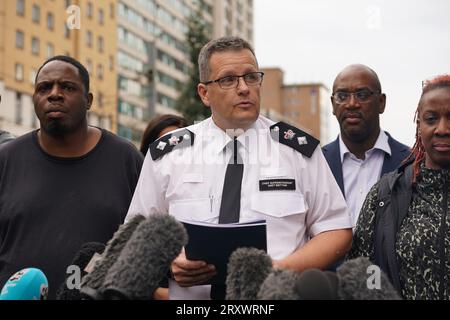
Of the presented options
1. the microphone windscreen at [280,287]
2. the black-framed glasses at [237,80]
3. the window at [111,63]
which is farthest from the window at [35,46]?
the microphone windscreen at [280,287]

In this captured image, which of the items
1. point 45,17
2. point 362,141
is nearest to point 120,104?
point 45,17

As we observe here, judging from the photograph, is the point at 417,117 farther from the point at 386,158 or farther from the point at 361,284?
the point at 361,284

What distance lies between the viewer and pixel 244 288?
2.07 meters

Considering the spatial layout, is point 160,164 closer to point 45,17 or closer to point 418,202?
point 418,202

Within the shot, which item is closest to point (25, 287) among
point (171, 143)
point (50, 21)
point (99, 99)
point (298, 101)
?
point (171, 143)

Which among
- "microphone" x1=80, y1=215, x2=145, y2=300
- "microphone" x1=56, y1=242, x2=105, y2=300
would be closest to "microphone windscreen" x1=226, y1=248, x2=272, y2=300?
"microphone" x1=80, y1=215, x2=145, y2=300

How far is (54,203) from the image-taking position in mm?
3645

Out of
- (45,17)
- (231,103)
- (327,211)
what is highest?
(45,17)

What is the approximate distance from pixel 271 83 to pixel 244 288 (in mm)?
105274

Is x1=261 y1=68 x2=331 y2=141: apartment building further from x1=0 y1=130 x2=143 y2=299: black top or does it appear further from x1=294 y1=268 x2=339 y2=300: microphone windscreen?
x1=294 y1=268 x2=339 y2=300: microphone windscreen

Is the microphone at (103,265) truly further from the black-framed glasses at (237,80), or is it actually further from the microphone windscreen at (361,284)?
the black-framed glasses at (237,80)

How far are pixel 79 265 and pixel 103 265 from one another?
381mm

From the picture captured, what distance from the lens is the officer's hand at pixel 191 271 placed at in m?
2.55

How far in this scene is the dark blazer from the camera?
14.5 ft
